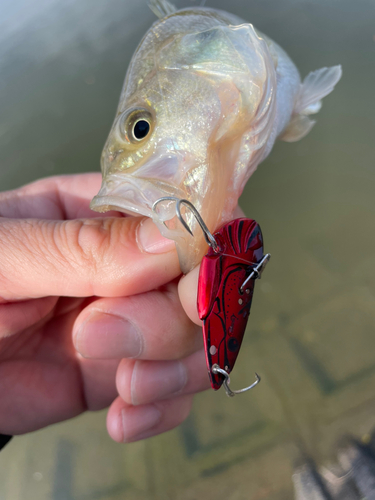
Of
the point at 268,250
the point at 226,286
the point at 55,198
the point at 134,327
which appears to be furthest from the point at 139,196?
the point at 268,250

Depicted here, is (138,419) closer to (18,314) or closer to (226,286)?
(18,314)

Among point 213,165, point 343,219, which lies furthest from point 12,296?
point 343,219

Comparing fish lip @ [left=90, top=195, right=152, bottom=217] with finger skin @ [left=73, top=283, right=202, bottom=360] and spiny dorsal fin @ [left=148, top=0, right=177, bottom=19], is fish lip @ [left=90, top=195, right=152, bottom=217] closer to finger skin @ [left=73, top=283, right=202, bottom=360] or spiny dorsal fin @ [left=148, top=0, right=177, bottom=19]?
finger skin @ [left=73, top=283, right=202, bottom=360]

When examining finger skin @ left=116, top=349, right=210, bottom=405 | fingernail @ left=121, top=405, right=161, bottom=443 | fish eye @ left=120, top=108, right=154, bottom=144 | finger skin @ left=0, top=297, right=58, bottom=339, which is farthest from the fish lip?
fingernail @ left=121, top=405, right=161, bottom=443

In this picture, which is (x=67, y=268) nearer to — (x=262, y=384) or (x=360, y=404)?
(x=262, y=384)

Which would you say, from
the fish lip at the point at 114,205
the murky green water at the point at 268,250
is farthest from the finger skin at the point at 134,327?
the murky green water at the point at 268,250

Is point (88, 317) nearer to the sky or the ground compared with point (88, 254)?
nearer to the ground

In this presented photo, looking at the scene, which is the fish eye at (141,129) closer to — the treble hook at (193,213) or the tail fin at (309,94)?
the treble hook at (193,213)
